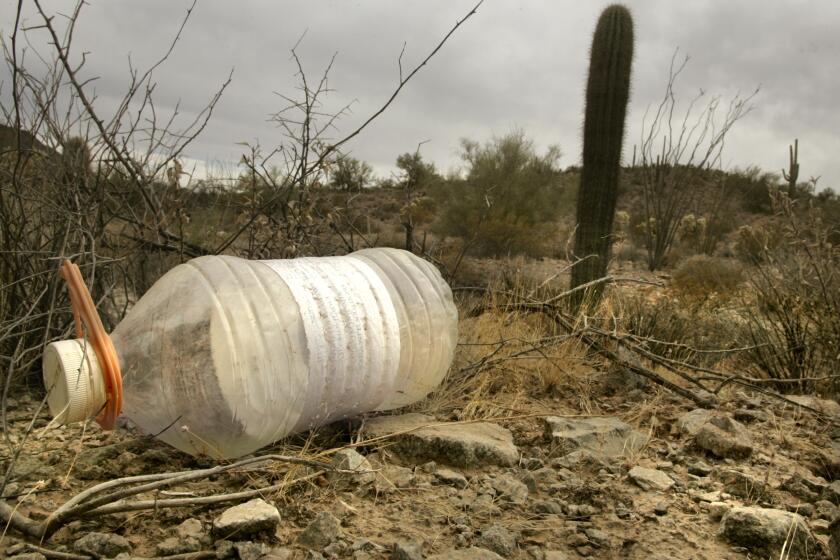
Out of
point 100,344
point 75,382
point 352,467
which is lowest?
point 352,467

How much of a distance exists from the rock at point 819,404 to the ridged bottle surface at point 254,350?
220 centimetres

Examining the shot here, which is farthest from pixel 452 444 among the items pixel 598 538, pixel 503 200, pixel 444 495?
pixel 503 200

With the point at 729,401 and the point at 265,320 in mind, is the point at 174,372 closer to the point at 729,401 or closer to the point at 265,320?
the point at 265,320

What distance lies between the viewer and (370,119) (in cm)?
432

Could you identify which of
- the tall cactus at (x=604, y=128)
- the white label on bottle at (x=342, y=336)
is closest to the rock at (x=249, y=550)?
the white label on bottle at (x=342, y=336)

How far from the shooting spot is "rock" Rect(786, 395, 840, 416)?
3.87 metres

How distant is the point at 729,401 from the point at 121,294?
151 inches

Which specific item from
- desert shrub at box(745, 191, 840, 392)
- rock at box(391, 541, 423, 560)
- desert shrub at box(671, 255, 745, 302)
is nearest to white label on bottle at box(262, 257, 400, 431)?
rock at box(391, 541, 423, 560)

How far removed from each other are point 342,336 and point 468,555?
3.46ft

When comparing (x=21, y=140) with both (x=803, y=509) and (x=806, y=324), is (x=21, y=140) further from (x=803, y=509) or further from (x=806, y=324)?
(x=806, y=324)

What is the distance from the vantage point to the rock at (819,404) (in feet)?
12.7

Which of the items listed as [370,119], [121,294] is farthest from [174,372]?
[121,294]

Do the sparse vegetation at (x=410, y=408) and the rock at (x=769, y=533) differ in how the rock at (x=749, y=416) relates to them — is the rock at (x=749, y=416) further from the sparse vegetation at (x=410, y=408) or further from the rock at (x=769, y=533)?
the rock at (x=769, y=533)

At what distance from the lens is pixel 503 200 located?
57.3ft
